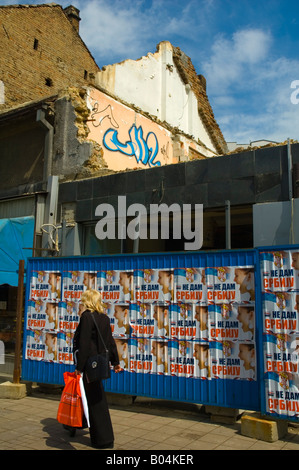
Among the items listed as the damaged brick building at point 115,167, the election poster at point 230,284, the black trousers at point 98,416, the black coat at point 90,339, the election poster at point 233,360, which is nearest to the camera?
the black trousers at point 98,416

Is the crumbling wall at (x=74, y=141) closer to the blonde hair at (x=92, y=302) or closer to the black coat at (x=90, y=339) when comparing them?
the blonde hair at (x=92, y=302)

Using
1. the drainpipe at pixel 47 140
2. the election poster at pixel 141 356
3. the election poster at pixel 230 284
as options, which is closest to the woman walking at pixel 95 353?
the election poster at pixel 141 356

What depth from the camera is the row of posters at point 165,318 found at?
18.6ft

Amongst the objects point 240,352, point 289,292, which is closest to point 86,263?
point 240,352

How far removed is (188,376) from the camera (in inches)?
233

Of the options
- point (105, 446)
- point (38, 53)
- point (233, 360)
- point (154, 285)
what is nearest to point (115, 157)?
point (154, 285)

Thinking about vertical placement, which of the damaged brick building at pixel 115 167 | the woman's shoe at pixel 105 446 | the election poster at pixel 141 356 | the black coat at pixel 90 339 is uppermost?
the damaged brick building at pixel 115 167

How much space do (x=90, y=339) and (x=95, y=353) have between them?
0.56ft

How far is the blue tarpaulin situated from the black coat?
5.85 m

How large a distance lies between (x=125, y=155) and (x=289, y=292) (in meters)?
8.38

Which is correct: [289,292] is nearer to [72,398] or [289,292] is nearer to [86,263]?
[72,398]

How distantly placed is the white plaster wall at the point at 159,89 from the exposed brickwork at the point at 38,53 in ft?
9.76

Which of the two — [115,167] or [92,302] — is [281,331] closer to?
[92,302]

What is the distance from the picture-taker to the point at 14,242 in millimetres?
10953
